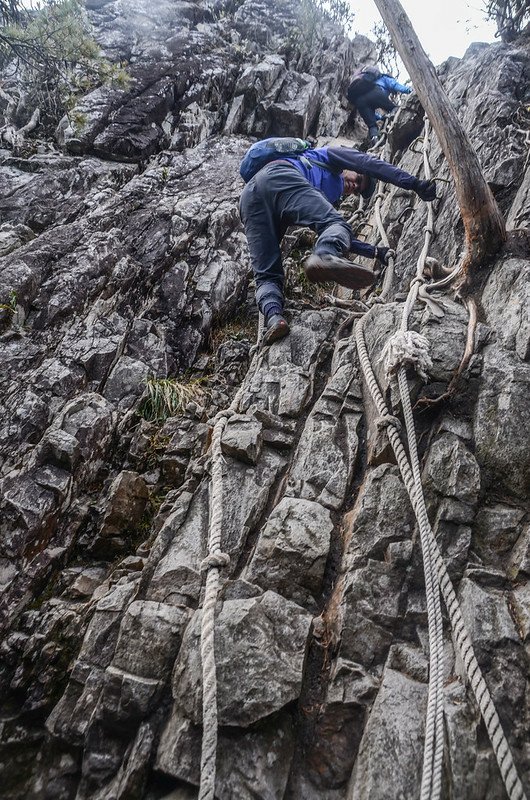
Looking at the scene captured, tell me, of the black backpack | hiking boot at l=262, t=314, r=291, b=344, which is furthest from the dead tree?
the black backpack

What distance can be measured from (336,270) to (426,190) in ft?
6.00

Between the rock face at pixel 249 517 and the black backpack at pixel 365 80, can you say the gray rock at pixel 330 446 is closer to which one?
the rock face at pixel 249 517

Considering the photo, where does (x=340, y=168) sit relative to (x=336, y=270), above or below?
above

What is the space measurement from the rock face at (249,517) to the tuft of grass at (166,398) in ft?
0.13

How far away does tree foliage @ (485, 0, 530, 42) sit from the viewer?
257 inches

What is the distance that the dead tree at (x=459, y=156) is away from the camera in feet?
10.7

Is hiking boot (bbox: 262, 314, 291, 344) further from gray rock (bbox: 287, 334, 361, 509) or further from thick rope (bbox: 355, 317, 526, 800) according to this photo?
thick rope (bbox: 355, 317, 526, 800)

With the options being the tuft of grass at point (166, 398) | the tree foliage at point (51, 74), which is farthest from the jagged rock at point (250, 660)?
the tree foliage at point (51, 74)

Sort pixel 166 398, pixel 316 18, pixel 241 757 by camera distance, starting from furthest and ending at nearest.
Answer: pixel 316 18
pixel 166 398
pixel 241 757

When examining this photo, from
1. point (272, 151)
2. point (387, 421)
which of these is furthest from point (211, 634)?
point (272, 151)

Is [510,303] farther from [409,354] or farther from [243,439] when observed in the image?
[243,439]

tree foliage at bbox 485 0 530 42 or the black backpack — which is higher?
tree foliage at bbox 485 0 530 42

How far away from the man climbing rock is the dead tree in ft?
2.13

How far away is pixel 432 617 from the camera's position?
1855 mm
